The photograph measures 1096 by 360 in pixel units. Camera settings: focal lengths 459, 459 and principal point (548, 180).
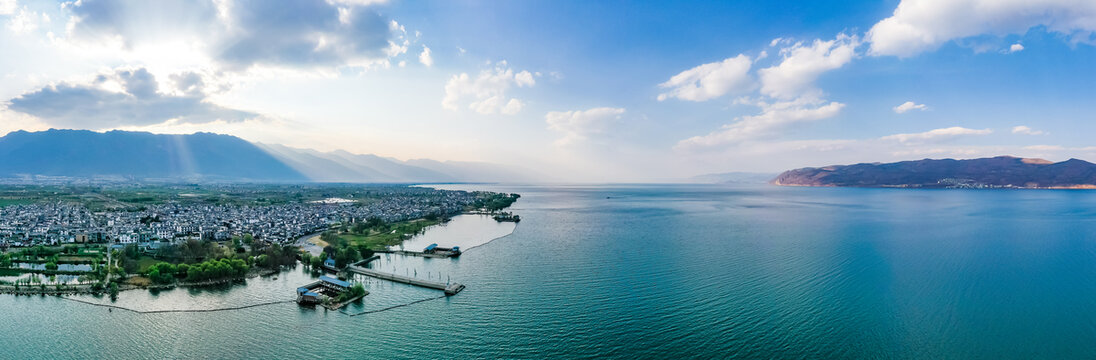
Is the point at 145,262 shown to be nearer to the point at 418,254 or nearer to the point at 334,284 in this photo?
the point at 334,284

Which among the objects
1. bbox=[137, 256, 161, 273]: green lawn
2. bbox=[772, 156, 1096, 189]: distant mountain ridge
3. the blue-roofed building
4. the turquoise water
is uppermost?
bbox=[772, 156, 1096, 189]: distant mountain ridge

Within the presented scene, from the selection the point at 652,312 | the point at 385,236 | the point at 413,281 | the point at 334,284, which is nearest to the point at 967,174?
the point at 652,312

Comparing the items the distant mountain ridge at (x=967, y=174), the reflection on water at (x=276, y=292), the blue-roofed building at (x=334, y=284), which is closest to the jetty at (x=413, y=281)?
the reflection on water at (x=276, y=292)

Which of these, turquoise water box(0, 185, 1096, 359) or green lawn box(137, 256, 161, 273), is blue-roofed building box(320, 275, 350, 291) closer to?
turquoise water box(0, 185, 1096, 359)

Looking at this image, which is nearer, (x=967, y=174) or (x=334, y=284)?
(x=334, y=284)

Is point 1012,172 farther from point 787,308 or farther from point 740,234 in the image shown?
point 787,308

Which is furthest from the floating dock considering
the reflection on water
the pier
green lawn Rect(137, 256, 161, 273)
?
green lawn Rect(137, 256, 161, 273)
